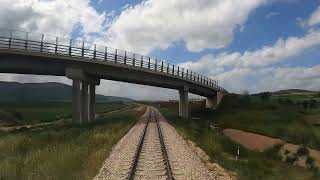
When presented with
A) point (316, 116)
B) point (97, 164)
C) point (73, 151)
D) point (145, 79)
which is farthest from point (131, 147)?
point (316, 116)

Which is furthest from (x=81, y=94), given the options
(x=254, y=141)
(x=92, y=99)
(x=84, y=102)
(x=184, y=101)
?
(x=184, y=101)

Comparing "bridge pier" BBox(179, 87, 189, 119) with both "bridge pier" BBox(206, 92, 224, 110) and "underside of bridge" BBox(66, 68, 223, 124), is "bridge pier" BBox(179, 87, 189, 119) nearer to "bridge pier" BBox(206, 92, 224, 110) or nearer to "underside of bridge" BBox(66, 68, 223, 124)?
"bridge pier" BBox(206, 92, 224, 110)

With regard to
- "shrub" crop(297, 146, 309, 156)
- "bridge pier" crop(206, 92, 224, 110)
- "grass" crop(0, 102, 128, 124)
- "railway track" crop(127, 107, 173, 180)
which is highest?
"bridge pier" crop(206, 92, 224, 110)

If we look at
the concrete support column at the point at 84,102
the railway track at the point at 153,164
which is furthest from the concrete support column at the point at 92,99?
the railway track at the point at 153,164

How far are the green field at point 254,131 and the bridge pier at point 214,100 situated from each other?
2089 millimetres

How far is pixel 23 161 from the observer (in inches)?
838

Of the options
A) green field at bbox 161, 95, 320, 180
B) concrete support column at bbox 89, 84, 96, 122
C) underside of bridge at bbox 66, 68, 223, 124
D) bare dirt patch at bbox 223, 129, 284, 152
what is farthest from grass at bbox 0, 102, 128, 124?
bare dirt patch at bbox 223, 129, 284, 152

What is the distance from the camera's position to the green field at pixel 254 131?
23.0m

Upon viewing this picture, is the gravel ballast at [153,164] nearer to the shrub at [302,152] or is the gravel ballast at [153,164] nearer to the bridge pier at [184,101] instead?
the shrub at [302,152]

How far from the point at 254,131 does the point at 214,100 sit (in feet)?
150

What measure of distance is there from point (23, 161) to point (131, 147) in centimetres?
779

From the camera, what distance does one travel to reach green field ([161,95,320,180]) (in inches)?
906

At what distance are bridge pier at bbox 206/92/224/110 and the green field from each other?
2089mm

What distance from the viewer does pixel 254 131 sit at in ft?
166
